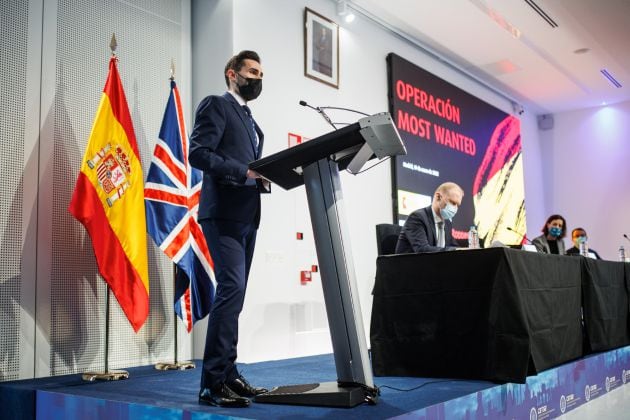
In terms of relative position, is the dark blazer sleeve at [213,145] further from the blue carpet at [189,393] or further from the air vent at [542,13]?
the air vent at [542,13]

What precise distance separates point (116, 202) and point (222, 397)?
5.65 feet

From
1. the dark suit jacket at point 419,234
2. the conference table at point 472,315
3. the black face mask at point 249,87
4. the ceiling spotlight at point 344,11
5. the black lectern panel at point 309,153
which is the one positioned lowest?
the conference table at point 472,315

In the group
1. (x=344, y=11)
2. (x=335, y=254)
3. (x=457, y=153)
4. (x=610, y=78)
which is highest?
(x=610, y=78)

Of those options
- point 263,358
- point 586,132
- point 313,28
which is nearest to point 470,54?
point 313,28

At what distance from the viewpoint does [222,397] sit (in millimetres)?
2146

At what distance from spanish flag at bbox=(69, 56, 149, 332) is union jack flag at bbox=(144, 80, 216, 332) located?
0.09 m

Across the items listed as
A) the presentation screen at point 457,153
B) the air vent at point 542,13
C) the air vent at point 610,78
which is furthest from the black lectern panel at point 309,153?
the air vent at point 610,78

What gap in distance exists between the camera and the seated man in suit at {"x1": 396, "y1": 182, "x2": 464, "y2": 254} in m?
3.87

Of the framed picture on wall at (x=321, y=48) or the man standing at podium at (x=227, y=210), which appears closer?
the man standing at podium at (x=227, y=210)

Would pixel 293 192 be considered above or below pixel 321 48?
below

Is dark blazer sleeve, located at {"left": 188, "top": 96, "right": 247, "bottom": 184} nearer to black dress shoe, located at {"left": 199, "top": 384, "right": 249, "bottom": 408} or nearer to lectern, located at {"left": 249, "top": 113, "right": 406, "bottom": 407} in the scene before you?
lectern, located at {"left": 249, "top": 113, "right": 406, "bottom": 407}

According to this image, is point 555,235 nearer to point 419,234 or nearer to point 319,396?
point 419,234

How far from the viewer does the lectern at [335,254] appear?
6.81 ft

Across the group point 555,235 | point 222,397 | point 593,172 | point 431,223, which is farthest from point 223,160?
point 593,172
